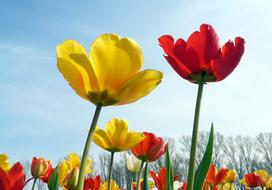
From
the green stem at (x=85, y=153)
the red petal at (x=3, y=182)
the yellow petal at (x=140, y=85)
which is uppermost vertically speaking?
the yellow petal at (x=140, y=85)

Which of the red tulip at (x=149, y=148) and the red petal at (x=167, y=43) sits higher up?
the red petal at (x=167, y=43)

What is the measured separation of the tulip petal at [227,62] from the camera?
1044mm

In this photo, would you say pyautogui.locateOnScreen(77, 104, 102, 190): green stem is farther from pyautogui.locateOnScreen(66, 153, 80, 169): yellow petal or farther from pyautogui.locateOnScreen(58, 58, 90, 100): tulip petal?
pyautogui.locateOnScreen(66, 153, 80, 169): yellow petal

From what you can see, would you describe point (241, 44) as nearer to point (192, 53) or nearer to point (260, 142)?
point (192, 53)

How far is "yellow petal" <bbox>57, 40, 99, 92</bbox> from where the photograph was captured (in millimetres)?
792

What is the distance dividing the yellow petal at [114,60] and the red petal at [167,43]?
26cm

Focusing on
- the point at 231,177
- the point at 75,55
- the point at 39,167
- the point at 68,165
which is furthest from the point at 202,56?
the point at 231,177

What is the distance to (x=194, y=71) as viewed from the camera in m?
1.07

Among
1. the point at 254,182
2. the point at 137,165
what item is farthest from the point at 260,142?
the point at 137,165

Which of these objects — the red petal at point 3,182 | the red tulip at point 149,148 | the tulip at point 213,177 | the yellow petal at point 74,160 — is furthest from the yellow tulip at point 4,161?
the tulip at point 213,177

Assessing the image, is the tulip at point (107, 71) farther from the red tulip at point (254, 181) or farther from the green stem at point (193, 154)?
the red tulip at point (254, 181)

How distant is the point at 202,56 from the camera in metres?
1.09

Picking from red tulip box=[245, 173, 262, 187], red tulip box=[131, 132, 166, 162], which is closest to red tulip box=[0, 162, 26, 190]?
red tulip box=[131, 132, 166, 162]

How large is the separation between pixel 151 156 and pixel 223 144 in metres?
42.6
